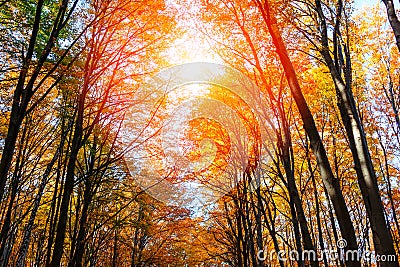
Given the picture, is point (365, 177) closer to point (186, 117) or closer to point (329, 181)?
point (329, 181)

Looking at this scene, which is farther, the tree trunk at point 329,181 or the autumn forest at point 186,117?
the autumn forest at point 186,117

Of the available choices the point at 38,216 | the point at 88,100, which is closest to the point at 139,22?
the point at 88,100

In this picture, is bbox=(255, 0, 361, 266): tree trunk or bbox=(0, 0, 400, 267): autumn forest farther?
bbox=(0, 0, 400, 267): autumn forest

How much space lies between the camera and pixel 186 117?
11.2m

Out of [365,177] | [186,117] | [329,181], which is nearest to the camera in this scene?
[329,181]

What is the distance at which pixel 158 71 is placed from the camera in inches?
324

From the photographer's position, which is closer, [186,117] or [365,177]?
[365,177]

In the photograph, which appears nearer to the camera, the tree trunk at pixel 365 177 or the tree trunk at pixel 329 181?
the tree trunk at pixel 329 181

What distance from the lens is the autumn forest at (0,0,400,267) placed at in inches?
198

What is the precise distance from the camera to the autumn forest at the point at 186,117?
5035 millimetres

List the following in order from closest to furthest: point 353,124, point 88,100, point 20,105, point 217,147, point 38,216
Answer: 1. point 20,105
2. point 353,124
3. point 88,100
4. point 217,147
5. point 38,216

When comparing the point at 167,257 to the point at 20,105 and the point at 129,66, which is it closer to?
the point at 129,66

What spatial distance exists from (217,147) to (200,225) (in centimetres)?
536

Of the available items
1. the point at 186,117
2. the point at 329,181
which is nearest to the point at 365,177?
the point at 329,181
